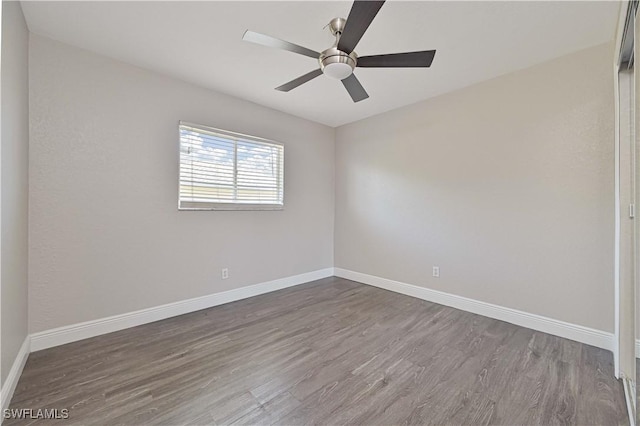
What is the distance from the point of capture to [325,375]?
6.10 ft

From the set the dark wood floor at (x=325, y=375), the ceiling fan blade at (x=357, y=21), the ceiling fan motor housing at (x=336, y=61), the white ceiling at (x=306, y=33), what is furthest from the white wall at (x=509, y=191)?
the ceiling fan blade at (x=357, y=21)

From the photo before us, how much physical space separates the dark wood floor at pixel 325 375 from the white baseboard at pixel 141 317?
0.08m

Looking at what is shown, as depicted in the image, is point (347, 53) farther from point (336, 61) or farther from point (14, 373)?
point (14, 373)

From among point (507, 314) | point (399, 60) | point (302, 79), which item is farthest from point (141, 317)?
point (507, 314)

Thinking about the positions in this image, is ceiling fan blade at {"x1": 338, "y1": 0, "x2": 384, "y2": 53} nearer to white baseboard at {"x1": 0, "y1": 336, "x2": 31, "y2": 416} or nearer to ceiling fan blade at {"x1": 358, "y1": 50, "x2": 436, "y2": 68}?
ceiling fan blade at {"x1": 358, "y1": 50, "x2": 436, "y2": 68}

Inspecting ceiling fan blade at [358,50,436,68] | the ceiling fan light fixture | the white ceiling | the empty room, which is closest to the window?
the empty room

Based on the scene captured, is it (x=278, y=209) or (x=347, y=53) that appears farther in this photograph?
(x=278, y=209)

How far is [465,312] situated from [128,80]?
4.25 metres

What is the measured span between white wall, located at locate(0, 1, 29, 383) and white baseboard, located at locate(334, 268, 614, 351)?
3613 mm

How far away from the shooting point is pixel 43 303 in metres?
2.15

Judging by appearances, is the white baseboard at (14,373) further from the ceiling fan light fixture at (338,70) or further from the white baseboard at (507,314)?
the white baseboard at (507,314)

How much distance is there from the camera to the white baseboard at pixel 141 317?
2182 mm

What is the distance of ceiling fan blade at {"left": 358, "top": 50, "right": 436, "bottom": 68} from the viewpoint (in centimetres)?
174

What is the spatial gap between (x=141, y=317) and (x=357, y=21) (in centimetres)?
310
